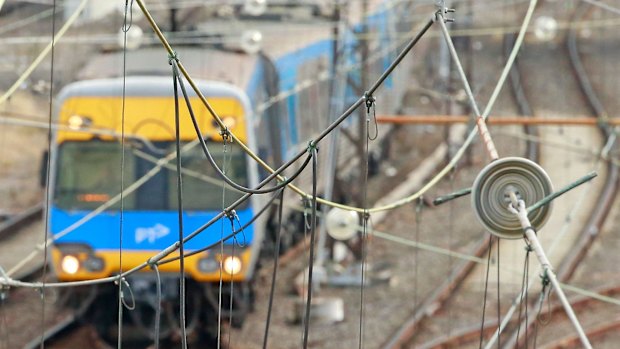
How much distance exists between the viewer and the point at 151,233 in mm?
14094

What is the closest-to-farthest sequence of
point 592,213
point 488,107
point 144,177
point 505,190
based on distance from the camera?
point 505,190 → point 488,107 → point 144,177 → point 592,213

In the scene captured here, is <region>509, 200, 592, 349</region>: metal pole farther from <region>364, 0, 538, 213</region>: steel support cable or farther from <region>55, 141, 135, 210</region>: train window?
<region>55, 141, 135, 210</region>: train window

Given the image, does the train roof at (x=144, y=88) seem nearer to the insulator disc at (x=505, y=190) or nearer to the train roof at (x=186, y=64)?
the train roof at (x=186, y=64)

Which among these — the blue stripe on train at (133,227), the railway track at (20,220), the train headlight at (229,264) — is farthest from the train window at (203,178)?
the railway track at (20,220)

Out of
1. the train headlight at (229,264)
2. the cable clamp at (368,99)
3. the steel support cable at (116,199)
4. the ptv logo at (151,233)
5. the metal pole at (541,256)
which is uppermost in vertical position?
the steel support cable at (116,199)

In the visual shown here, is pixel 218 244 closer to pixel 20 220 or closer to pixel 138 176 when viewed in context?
pixel 138 176

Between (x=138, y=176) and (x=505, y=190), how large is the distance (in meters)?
7.70

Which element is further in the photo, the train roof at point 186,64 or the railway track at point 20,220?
the railway track at point 20,220

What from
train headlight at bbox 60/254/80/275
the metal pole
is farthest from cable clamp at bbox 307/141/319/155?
train headlight at bbox 60/254/80/275

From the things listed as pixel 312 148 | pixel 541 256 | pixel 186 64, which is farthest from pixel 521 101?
pixel 541 256

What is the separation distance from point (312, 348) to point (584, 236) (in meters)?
5.47

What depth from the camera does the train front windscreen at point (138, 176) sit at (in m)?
14.2

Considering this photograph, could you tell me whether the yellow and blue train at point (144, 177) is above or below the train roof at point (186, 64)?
below

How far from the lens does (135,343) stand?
15.0 m
